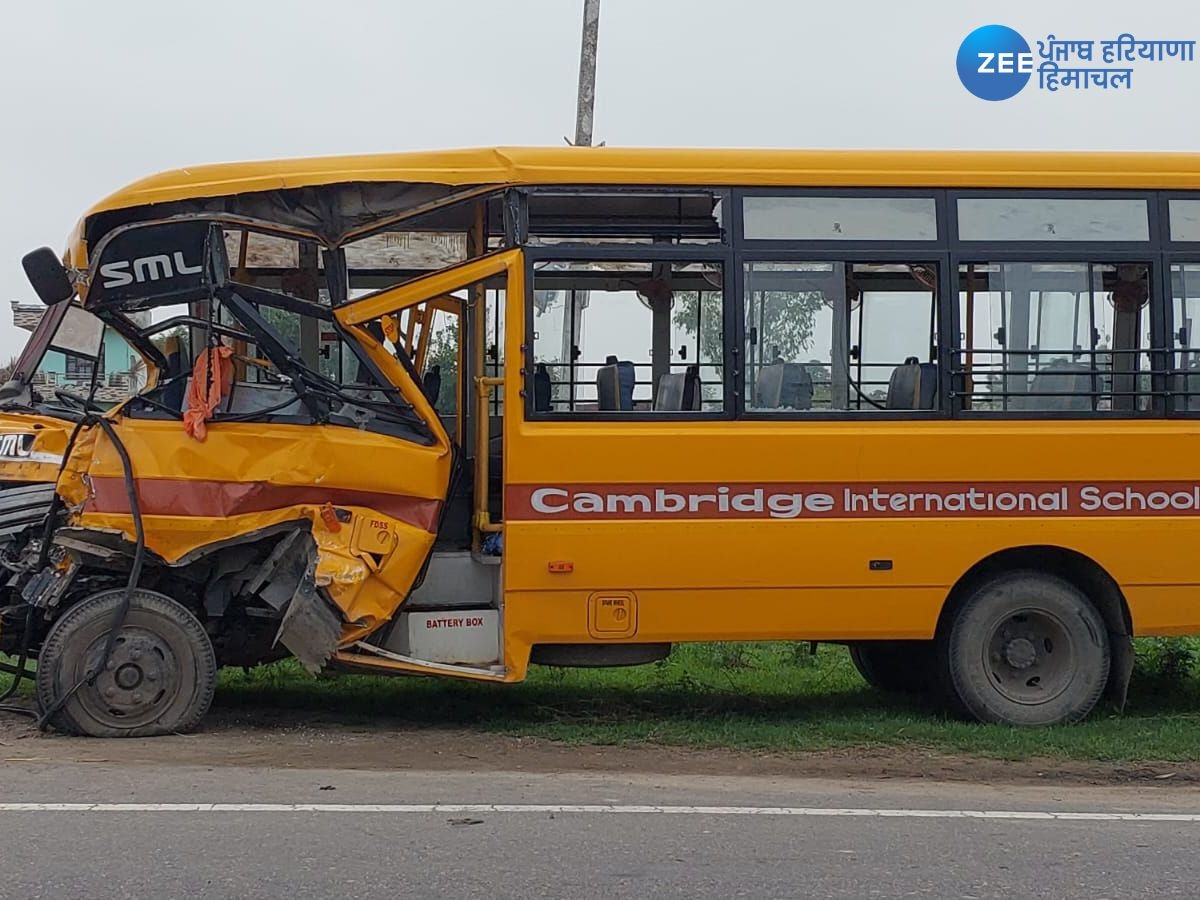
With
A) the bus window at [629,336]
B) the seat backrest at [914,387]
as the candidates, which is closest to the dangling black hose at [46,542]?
the bus window at [629,336]

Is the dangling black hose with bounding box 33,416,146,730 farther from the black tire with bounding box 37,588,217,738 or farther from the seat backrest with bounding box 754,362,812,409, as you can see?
the seat backrest with bounding box 754,362,812,409

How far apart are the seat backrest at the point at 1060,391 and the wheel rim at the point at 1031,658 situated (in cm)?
121

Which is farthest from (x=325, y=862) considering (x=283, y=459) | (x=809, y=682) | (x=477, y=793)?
(x=809, y=682)

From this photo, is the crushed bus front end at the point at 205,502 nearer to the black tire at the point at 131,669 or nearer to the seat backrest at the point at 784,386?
the black tire at the point at 131,669

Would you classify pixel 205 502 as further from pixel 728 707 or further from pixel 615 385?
pixel 728 707

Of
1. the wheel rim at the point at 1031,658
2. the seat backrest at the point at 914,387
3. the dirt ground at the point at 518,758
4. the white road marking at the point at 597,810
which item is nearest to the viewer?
the white road marking at the point at 597,810

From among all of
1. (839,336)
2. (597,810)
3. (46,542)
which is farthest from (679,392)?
(46,542)

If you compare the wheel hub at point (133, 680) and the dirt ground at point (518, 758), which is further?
the wheel hub at point (133, 680)

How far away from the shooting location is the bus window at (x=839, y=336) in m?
8.15

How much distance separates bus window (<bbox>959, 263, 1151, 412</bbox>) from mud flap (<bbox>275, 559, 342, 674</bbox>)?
12.4ft

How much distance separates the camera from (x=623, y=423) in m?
8.02

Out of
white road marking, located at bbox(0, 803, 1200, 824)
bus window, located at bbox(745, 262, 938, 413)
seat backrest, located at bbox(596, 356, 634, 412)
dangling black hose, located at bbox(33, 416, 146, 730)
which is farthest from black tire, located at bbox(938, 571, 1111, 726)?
dangling black hose, located at bbox(33, 416, 146, 730)

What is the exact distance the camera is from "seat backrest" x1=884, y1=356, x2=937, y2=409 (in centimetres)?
825

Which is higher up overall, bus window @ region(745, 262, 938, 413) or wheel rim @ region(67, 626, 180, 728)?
bus window @ region(745, 262, 938, 413)
